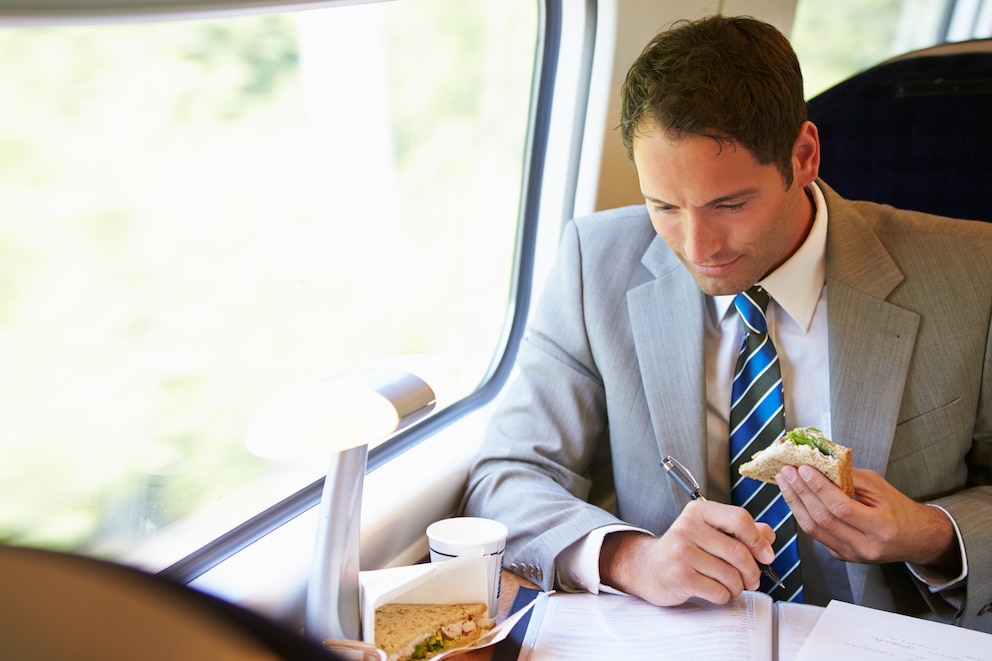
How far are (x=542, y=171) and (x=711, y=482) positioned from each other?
94 centimetres

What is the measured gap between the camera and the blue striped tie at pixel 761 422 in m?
1.46

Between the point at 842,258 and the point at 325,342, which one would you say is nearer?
the point at 842,258

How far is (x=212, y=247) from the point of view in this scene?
1287 mm

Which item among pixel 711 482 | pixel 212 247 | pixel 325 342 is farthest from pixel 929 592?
pixel 212 247

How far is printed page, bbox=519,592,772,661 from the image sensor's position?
1067 mm

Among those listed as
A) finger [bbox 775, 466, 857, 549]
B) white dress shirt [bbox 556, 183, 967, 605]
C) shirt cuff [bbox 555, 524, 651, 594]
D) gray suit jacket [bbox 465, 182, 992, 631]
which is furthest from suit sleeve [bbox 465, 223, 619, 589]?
finger [bbox 775, 466, 857, 549]

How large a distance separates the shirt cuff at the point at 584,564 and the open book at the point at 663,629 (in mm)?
26

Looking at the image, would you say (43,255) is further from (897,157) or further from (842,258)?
(897,157)

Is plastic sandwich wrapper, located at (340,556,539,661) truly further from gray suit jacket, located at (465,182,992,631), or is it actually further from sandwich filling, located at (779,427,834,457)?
sandwich filling, located at (779,427,834,457)

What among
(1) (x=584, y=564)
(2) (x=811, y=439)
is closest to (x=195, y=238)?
(1) (x=584, y=564)

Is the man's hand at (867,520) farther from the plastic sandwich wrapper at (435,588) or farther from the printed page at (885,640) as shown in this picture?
the plastic sandwich wrapper at (435,588)

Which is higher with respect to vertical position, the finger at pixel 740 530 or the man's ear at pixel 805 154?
the man's ear at pixel 805 154

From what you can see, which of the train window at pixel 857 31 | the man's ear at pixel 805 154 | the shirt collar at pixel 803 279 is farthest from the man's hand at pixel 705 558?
the train window at pixel 857 31

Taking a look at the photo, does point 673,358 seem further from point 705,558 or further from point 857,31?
point 857,31
